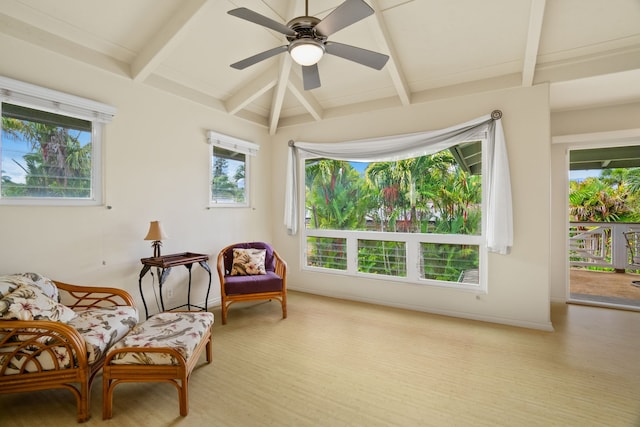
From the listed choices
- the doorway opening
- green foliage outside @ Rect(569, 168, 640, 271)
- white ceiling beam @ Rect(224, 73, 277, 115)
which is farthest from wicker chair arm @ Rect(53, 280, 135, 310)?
green foliage outside @ Rect(569, 168, 640, 271)

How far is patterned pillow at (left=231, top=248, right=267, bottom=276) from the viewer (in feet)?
12.4

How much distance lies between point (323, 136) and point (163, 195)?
2362 mm

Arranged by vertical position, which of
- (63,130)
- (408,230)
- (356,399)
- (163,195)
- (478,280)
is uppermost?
(63,130)

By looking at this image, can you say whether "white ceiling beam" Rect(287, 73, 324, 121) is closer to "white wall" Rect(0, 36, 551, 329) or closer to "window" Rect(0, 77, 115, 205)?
"white wall" Rect(0, 36, 551, 329)

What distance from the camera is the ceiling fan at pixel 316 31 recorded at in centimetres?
186

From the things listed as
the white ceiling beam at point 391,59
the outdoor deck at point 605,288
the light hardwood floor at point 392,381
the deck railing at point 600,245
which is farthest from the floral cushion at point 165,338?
the deck railing at point 600,245

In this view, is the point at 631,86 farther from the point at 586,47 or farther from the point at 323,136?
the point at 323,136

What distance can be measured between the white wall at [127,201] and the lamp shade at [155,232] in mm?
245

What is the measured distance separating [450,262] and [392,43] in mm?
2618

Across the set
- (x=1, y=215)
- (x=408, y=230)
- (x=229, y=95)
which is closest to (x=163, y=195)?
(x=1, y=215)

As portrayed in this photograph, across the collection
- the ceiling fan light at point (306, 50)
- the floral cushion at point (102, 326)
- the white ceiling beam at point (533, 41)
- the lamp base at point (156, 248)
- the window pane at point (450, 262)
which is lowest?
the floral cushion at point (102, 326)

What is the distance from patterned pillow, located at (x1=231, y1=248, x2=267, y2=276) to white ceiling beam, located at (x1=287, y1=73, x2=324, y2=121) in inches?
83.8

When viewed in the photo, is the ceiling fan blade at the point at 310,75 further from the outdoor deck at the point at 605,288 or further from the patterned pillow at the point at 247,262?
the outdoor deck at the point at 605,288

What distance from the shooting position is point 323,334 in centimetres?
314
